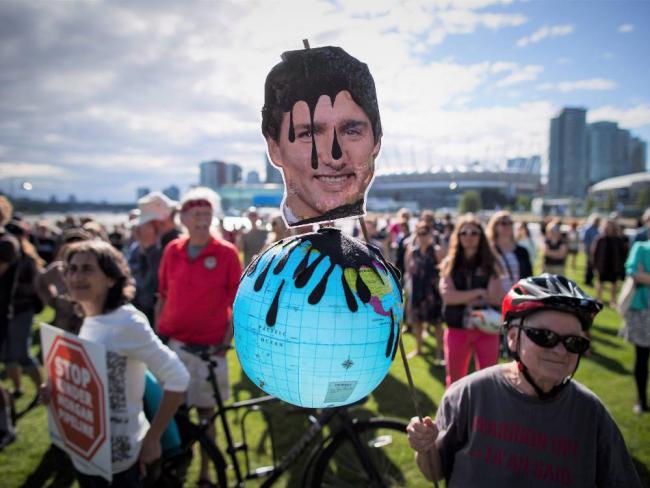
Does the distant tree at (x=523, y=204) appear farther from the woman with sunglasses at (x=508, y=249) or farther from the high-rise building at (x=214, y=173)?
the high-rise building at (x=214, y=173)

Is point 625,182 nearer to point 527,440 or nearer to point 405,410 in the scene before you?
point 405,410

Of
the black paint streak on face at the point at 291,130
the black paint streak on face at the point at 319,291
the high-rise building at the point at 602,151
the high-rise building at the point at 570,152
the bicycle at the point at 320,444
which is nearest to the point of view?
the black paint streak on face at the point at 319,291

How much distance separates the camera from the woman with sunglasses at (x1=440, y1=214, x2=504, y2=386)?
3146 mm

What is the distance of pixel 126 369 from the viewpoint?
1.94 metres

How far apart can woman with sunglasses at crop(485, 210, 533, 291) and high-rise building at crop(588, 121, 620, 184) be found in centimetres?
10108

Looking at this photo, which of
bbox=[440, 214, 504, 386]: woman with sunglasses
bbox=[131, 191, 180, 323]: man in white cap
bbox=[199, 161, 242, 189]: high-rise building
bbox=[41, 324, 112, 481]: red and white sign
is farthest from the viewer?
bbox=[199, 161, 242, 189]: high-rise building

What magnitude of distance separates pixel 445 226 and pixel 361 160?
893 cm

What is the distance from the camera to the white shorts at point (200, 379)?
2979 mm

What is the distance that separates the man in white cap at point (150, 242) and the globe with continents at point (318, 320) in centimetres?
322

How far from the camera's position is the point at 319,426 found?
257 centimetres

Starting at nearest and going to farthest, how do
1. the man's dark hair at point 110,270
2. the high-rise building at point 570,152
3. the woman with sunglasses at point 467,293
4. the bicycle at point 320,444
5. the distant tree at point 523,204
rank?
1. the man's dark hair at point 110,270
2. the bicycle at point 320,444
3. the woman with sunglasses at point 467,293
4. the distant tree at point 523,204
5. the high-rise building at point 570,152

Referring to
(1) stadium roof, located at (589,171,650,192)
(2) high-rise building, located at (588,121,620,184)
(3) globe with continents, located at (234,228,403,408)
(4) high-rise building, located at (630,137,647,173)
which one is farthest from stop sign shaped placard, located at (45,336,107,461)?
(4) high-rise building, located at (630,137,647,173)

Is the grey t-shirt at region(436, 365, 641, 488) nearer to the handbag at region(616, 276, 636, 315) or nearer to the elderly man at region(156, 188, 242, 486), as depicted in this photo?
the elderly man at region(156, 188, 242, 486)

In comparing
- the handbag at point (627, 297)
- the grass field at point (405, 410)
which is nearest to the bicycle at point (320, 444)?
the grass field at point (405, 410)
